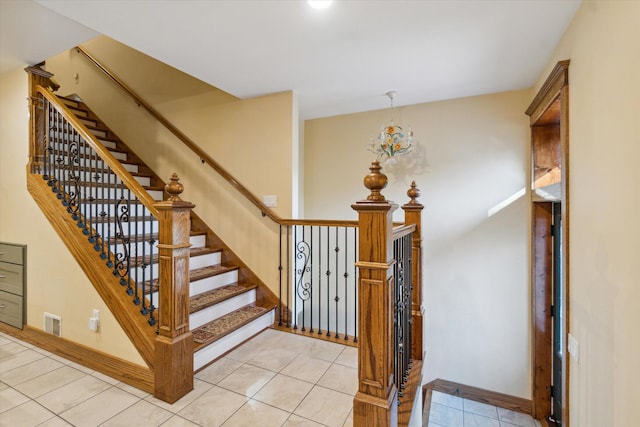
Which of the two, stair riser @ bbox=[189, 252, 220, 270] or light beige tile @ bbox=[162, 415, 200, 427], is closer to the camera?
light beige tile @ bbox=[162, 415, 200, 427]

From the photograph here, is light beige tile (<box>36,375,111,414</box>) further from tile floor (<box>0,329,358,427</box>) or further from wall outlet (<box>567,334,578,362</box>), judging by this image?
wall outlet (<box>567,334,578,362</box>)

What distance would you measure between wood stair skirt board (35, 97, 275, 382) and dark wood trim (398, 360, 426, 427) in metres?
1.38

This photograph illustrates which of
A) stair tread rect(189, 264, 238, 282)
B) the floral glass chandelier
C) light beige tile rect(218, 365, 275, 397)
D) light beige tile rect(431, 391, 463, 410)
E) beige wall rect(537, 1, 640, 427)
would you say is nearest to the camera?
beige wall rect(537, 1, 640, 427)

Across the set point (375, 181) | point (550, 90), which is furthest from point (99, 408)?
point (550, 90)

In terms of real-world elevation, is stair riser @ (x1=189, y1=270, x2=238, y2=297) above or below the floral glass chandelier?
below

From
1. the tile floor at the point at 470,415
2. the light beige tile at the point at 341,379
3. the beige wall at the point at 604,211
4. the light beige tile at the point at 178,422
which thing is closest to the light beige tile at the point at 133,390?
the light beige tile at the point at 178,422

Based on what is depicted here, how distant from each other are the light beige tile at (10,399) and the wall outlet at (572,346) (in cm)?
341

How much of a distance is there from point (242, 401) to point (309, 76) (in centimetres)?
259

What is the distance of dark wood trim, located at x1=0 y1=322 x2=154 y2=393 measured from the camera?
1.99 m

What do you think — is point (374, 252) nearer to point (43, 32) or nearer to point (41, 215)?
point (41, 215)

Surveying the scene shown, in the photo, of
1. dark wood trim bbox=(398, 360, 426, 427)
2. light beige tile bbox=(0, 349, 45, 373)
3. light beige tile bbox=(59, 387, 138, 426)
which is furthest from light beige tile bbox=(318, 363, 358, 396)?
light beige tile bbox=(0, 349, 45, 373)

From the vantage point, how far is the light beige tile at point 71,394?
182cm

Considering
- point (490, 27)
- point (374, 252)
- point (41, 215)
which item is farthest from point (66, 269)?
point (490, 27)

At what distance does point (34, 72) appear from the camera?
8.94 ft
